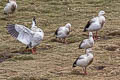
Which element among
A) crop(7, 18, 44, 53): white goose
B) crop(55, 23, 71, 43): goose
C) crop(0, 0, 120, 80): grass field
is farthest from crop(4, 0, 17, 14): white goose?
crop(7, 18, 44, 53): white goose

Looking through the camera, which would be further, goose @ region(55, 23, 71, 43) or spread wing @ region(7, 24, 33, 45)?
goose @ region(55, 23, 71, 43)

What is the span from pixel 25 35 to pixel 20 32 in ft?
0.71

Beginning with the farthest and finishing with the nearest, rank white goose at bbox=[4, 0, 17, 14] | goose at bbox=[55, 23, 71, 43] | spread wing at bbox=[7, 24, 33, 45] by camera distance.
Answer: white goose at bbox=[4, 0, 17, 14], goose at bbox=[55, 23, 71, 43], spread wing at bbox=[7, 24, 33, 45]

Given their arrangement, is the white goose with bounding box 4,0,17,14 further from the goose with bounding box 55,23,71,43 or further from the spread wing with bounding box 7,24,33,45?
the spread wing with bounding box 7,24,33,45

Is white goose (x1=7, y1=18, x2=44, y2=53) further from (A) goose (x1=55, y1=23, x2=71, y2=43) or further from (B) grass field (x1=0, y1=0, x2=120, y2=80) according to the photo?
(A) goose (x1=55, y1=23, x2=71, y2=43)

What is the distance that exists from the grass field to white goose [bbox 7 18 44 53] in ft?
1.07

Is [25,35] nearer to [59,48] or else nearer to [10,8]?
[59,48]

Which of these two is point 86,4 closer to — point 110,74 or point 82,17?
point 82,17

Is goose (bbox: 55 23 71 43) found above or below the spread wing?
below

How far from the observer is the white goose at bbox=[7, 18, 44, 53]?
14.1 m

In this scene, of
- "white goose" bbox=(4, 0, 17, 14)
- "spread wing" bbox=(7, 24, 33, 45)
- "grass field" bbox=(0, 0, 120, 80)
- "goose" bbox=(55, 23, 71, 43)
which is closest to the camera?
"grass field" bbox=(0, 0, 120, 80)

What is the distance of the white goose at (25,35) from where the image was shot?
14.1 m

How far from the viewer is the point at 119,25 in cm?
1777

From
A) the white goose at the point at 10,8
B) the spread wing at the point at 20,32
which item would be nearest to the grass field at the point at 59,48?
the white goose at the point at 10,8
